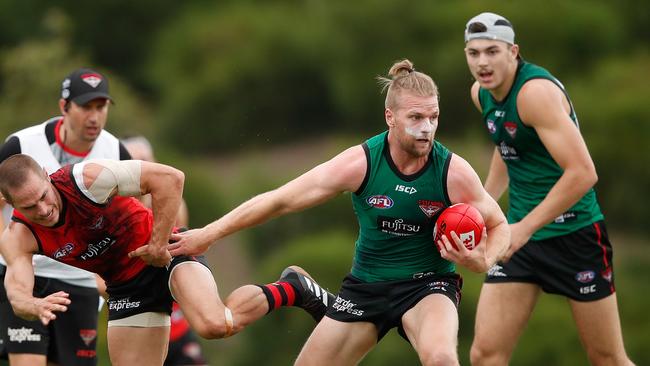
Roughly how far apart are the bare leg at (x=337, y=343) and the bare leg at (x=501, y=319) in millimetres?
1085

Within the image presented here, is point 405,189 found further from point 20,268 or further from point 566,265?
point 20,268

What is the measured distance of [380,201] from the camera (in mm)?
8844

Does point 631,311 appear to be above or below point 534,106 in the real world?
below

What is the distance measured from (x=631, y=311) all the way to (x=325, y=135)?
52.1ft

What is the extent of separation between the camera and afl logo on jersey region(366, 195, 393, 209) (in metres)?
8.82

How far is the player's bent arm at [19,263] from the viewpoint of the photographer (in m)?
8.91

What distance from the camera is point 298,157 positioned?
137 feet

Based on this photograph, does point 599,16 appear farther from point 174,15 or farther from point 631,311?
point 174,15

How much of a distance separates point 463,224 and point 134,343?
103 inches

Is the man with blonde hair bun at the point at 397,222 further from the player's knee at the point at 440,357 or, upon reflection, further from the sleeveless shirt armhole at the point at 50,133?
the sleeveless shirt armhole at the point at 50,133

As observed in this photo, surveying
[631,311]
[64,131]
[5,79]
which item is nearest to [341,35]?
[5,79]

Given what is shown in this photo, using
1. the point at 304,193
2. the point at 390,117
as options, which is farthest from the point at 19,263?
the point at 390,117

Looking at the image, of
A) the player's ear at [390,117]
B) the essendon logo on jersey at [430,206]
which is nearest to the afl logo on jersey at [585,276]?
the essendon logo on jersey at [430,206]

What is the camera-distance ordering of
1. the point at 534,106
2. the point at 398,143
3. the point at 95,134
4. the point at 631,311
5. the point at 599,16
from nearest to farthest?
the point at 398,143, the point at 534,106, the point at 95,134, the point at 631,311, the point at 599,16
